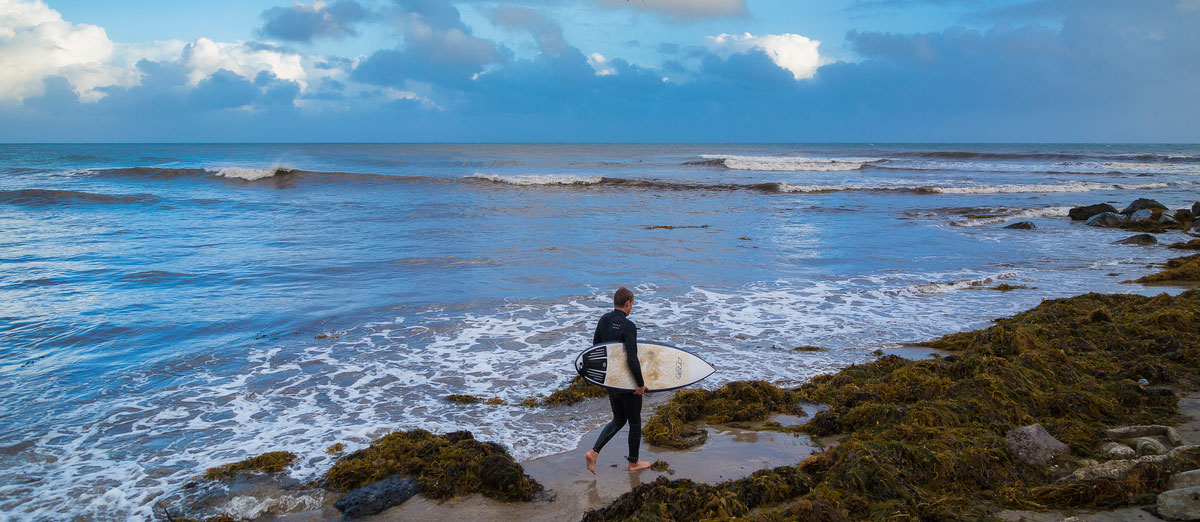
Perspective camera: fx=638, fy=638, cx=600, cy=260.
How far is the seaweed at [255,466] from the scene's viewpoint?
190 inches

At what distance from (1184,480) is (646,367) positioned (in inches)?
132

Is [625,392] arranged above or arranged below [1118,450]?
above

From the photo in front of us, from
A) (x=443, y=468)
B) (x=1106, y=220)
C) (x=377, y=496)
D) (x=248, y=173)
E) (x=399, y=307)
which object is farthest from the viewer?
(x=248, y=173)

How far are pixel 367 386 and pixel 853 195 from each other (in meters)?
29.0

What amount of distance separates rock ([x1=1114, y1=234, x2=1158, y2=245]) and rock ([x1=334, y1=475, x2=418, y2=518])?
1906 centimetres

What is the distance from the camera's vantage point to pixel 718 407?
591 centimetres

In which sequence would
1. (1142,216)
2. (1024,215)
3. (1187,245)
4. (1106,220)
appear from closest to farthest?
1. (1187,245)
2. (1142,216)
3. (1106,220)
4. (1024,215)

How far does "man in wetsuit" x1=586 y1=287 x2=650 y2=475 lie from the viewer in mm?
4746

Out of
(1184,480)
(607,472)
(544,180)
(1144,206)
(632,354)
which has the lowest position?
(607,472)

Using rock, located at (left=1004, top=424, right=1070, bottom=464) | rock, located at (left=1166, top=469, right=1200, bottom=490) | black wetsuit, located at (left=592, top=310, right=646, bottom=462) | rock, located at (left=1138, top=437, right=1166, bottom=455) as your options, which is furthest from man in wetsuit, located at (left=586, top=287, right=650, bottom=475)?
rock, located at (left=1138, top=437, right=1166, bottom=455)

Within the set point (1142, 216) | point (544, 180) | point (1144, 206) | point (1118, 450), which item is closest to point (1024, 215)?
point (1144, 206)

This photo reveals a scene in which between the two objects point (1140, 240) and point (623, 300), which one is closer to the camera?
point (623, 300)

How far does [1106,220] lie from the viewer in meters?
20.1

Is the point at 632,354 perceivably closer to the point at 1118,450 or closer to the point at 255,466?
the point at 255,466
